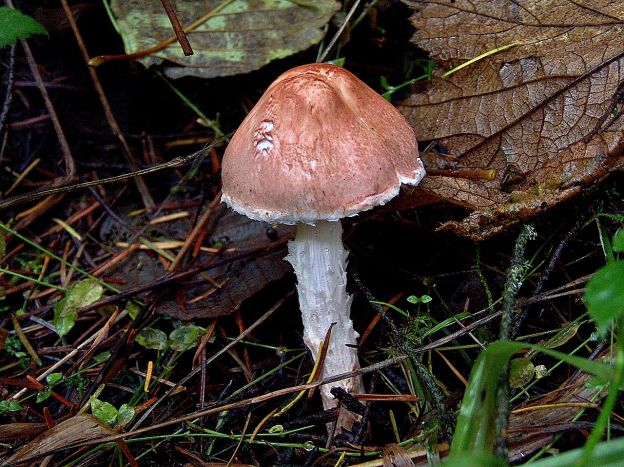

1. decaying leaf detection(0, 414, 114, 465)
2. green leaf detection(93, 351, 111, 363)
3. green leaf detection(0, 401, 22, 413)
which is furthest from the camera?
green leaf detection(93, 351, 111, 363)

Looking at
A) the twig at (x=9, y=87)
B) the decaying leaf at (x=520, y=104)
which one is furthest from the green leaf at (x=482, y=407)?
the twig at (x=9, y=87)

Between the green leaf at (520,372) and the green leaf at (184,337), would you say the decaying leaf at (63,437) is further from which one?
the green leaf at (520,372)

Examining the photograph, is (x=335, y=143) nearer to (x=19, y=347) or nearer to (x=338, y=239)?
(x=338, y=239)

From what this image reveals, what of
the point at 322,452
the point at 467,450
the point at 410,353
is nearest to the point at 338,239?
the point at 410,353

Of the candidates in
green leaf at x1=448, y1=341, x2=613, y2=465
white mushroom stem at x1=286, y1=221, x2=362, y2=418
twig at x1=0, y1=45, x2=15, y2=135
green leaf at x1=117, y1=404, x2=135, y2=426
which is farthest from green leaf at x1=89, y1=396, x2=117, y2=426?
twig at x1=0, y1=45, x2=15, y2=135

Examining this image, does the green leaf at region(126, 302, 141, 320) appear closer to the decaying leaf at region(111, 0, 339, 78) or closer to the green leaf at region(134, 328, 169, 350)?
the green leaf at region(134, 328, 169, 350)

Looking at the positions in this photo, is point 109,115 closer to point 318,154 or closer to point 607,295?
point 318,154
